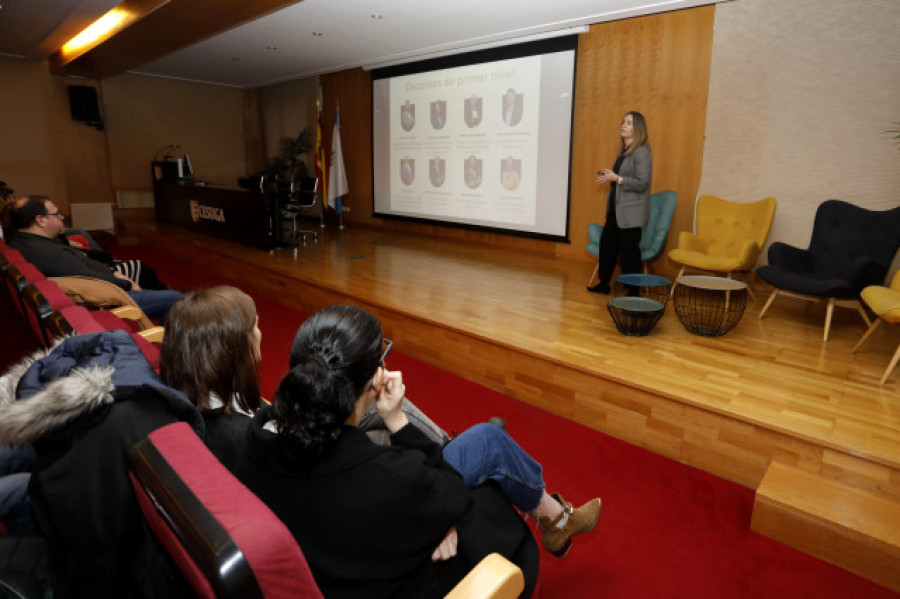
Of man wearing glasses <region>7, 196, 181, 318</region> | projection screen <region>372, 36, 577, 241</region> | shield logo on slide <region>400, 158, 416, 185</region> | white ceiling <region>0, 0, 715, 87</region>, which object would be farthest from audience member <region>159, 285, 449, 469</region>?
shield logo on slide <region>400, 158, 416, 185</region>

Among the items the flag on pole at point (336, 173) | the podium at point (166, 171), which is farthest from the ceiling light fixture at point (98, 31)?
the flag on pole at point (336, 173)

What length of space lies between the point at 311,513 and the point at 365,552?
13cm

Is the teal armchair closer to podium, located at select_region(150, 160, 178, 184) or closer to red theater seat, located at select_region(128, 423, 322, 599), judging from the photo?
red theater seat, located at select_region(128, 423, 322, 599)

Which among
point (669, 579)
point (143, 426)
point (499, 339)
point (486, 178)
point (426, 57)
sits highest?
point (426, 57)

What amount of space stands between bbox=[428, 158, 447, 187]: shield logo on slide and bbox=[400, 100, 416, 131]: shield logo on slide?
635 millimetres

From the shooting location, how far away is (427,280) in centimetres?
502

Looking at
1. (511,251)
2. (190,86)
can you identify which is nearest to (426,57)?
(511,251)

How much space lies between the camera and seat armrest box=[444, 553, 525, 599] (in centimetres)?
102

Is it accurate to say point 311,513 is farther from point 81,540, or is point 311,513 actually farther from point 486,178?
point 486,178

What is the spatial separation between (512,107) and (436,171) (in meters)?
1.49

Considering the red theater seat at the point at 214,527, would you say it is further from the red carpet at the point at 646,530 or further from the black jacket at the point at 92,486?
the red carpet at the point at 646,530

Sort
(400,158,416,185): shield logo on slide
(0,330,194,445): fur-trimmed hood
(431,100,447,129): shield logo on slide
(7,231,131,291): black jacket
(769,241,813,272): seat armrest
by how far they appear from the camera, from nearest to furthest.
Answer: (0,330,194,445): fur-trimmed hood, (7,231,131,291): black jacket, (769,241,813,272): seat armrest, (431,100,447,129): shield logo on slide, (400,158,416,185): shield logo on slide

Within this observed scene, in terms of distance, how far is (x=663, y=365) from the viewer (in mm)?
2953

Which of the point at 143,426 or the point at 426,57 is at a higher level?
the point at 426,57
